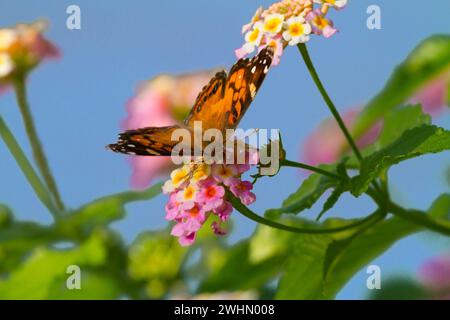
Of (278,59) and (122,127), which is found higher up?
(122,127)

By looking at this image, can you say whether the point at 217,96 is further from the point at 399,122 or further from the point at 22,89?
the point at 22,89

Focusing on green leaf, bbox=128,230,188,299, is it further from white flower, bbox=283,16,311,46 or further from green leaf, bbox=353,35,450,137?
white flower, bbox=283,16,311,46

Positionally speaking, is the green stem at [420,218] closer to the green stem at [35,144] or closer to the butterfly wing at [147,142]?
the butterfly wing at [147,142]

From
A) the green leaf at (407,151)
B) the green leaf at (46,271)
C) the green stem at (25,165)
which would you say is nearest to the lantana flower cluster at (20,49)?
the green stem at (25,165)

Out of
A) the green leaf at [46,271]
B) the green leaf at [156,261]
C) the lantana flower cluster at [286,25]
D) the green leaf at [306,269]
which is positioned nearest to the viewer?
the lantana flower cluster at [286,25]

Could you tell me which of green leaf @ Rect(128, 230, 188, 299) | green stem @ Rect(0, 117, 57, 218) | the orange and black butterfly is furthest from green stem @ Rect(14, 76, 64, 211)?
the orange and black butterfly
